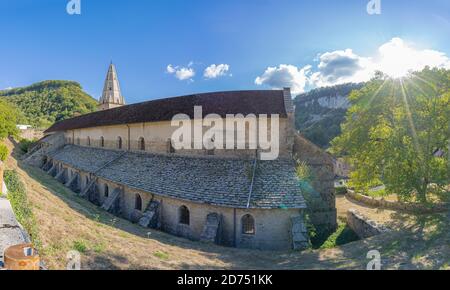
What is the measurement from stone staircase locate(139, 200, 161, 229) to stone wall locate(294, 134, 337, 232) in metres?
10.9

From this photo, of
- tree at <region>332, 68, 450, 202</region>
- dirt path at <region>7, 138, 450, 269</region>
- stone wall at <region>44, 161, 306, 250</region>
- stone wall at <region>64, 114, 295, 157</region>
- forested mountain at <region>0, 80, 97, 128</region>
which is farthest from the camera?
forested mountain at <region>0, 80, 97, 128</region>

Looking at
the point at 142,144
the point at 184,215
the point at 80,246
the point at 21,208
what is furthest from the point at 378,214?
the point at 21,208

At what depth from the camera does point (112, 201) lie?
20.8 m

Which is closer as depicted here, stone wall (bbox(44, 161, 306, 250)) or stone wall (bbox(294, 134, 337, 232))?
stone wall (bbox(44, 161, 306, 250))

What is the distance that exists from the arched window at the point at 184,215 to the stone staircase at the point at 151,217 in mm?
1729

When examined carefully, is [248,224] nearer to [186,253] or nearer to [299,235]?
[299,235]

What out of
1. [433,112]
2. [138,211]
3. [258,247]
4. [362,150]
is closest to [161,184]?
[138,211]

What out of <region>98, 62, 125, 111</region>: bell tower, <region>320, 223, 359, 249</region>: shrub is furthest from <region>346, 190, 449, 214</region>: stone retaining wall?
<region>98, 62, 125, 111</region>: bell tower

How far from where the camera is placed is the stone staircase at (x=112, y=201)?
20.4m

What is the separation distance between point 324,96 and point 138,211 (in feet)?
478

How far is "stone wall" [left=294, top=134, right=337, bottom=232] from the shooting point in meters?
20.1

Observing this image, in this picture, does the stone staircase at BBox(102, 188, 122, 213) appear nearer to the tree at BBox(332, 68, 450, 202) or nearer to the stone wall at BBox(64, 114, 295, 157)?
the stone wall at BBox(64, 114, 295, 157)

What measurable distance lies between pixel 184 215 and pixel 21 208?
369 inches

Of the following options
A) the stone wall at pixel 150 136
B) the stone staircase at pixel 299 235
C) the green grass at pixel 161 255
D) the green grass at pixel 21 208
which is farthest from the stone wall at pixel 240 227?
the green grass at pixel 21 208
